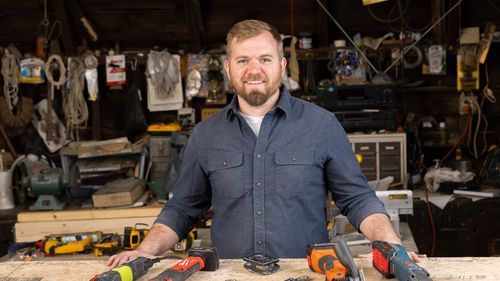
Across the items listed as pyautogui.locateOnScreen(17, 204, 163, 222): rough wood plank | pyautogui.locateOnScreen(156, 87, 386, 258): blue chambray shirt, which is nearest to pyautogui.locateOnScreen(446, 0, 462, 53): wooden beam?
pyautogui.locateOnScreen(17, 204, 163, 222): rough wood plank

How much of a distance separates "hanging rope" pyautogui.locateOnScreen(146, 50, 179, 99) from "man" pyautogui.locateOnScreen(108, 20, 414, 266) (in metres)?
3.85

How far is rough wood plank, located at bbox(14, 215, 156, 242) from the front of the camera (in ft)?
17.7

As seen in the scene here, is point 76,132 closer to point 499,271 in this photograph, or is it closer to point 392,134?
point 392,134

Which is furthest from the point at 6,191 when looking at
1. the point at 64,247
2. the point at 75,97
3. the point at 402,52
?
the point at 402,52

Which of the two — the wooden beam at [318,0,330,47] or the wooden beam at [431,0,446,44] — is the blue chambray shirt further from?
the wooden beam at [431,0,446,44]

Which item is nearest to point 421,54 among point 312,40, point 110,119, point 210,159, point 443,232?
point 312,40

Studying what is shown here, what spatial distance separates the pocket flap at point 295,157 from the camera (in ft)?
8.86

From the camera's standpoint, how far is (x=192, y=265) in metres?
2.20

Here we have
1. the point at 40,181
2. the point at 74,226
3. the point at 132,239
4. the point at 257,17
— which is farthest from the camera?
the point at 257,17

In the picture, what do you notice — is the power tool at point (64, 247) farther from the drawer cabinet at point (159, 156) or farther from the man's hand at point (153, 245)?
the man's hand at point (153, 245)

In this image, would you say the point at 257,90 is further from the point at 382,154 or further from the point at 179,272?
the point at 382,154

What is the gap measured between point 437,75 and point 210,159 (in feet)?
14.9

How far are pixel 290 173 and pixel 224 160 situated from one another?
268 mm

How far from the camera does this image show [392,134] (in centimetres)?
597
